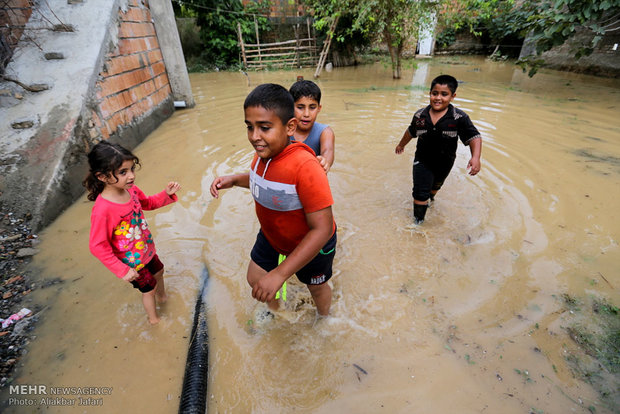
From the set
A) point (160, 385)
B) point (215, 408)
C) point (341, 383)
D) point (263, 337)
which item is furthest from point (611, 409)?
point (160, 385)

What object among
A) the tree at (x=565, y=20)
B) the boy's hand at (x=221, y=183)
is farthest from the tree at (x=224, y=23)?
the boy's hand at (x=221, y=183)

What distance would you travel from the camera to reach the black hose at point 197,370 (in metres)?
1.62

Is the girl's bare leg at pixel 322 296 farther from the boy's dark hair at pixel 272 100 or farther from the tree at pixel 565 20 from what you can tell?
the tree at pixel 565 20

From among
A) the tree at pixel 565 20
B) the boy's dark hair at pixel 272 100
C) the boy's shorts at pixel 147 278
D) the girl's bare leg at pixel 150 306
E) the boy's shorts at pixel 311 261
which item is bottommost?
the girl's bare leg at pixel 150 306

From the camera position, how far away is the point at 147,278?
199cm

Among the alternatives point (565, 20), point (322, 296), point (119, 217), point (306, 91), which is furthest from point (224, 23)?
point (322, 296)

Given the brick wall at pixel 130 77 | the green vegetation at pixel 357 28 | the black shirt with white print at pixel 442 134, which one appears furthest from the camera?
the green vegetation at pixel 357 28

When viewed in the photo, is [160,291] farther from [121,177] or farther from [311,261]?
[311,261]

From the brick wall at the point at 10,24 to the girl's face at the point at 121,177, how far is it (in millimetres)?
3763

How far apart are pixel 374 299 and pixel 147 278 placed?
1718 mm

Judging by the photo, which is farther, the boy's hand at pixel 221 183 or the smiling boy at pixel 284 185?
the boy's hand at pixel 221 183

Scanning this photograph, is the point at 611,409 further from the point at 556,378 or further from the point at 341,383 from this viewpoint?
the point at 341,383

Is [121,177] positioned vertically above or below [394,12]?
below

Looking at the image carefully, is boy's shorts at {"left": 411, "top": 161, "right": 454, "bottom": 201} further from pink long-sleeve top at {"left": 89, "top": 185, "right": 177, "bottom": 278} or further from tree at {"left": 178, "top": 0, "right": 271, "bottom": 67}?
tree at {"left": 178, "top": 0, "right": 271, "bottom": 67}
